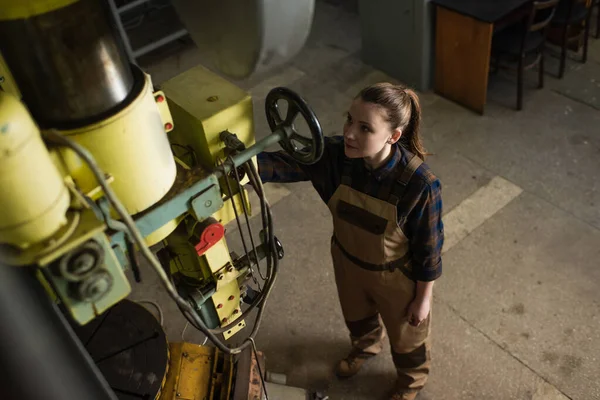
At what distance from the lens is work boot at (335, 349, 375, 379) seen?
2.22 m

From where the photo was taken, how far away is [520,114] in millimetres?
3410

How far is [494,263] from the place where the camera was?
2.60m

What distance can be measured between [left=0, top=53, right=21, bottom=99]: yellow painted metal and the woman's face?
843mm

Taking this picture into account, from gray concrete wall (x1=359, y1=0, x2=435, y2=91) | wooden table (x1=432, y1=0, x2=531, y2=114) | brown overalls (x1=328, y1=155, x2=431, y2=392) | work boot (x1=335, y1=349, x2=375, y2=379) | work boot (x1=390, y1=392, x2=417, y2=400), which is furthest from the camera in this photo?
gray concrete wall (x1=359, y1=0, x2=435, y2=91)

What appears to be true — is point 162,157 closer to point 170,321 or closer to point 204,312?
point 204,312

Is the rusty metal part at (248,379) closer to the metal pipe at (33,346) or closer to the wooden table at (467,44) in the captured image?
the metal pipe at (33,346)

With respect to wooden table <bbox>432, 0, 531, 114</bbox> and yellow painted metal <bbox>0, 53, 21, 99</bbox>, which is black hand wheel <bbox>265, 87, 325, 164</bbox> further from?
wooden table <bbox>432, 0, 531, 114</bbox>

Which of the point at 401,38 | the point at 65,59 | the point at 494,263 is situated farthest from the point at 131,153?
the point at 401,38

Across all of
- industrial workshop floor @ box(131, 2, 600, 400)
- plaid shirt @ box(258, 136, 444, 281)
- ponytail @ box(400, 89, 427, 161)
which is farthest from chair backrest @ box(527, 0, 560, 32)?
plaid shirt @ box(258, 136, 444, 281)

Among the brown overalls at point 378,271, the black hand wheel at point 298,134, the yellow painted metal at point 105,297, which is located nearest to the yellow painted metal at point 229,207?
the black hand wheel at point 298,134

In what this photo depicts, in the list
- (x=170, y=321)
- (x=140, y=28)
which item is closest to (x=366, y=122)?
(x=170, y=321)

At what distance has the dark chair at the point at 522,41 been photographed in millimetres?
3168

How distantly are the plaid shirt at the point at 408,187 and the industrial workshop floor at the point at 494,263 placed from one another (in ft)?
2.74

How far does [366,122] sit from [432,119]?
2.14 meters
